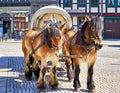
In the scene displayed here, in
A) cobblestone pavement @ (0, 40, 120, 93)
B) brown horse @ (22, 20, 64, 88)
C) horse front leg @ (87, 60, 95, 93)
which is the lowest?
cobblestone pavement @ (0, 40, 120, 93)

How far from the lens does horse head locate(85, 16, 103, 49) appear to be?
8344mm

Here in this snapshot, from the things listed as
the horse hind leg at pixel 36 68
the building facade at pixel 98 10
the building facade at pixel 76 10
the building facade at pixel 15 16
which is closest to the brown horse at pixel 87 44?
the horse hind leg at pixel 36 68

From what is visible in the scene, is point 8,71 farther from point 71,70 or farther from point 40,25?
point 71,70

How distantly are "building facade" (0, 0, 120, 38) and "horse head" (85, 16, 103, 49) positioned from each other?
33.7 metres

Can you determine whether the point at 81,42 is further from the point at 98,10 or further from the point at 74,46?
the point at 98,10

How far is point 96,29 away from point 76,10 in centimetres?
3578

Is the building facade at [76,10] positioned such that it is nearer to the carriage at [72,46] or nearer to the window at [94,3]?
the window at [94,3]

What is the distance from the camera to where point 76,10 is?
43875 millimetres

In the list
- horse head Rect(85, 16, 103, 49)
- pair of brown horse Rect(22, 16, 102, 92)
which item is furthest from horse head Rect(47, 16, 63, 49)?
horse head Rect(85, 16, 103, 49)

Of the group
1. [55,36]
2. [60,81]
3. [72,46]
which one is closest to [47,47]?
[55,36]

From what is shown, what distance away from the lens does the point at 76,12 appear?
4381 centimetres

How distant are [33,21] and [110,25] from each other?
32.4m

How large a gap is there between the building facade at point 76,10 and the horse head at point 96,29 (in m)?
33.7

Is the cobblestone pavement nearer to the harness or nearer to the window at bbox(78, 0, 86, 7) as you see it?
the harness
